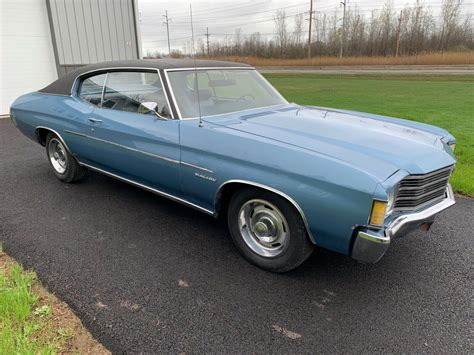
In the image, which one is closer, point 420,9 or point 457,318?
point 457,318

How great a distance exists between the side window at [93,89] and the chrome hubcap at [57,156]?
2.87 feet

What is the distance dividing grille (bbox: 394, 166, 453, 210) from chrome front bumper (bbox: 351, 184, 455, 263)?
0.08 meters

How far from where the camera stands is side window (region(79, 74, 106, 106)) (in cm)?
401

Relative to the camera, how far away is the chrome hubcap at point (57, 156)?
15.6 ft

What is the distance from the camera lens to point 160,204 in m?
4.14

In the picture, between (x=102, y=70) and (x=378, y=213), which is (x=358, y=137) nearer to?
(x=378, y=213)

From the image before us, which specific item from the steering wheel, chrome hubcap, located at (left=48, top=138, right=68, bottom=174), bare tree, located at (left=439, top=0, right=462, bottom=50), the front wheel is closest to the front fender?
the front wheel

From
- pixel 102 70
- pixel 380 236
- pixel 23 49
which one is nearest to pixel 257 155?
pixel 380 236

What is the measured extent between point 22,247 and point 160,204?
143 centimetres

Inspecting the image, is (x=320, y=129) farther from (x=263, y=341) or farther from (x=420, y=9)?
(x=420, y=9)

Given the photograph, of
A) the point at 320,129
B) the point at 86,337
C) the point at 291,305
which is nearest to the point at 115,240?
the point at 86,337

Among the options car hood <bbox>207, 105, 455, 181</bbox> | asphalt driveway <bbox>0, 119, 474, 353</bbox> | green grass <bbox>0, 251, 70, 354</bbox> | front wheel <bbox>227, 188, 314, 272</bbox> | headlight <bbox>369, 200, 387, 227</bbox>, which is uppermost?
car hood <bbox>207, 105, 455, 181</bbox>

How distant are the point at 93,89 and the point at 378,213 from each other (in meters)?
3.42

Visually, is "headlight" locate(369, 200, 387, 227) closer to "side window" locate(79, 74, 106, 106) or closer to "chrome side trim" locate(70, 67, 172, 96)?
"chrome side trim" locate(70, 67, 172, 96)
